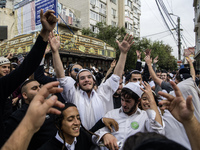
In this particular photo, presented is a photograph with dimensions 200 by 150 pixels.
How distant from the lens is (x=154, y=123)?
177 cm

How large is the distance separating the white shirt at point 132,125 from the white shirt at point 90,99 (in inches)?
10.6

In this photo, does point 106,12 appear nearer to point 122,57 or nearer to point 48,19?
point 122,57

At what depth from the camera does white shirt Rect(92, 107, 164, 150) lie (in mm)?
1775

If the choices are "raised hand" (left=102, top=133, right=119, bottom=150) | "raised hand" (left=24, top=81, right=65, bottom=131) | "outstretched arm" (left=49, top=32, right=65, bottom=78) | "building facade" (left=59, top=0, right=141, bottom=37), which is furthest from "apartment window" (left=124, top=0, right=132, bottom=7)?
"raised hand" (left=24, top=81, right=65, bottom=131)

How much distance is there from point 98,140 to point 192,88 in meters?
1.29

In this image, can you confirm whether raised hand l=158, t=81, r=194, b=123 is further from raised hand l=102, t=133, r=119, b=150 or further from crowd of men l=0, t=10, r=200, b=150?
raised hand l=102, t=133, r=119, b=150

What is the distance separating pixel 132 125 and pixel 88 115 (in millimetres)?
647

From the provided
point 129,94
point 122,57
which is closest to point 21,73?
point 129,94

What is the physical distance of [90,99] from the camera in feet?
7.95

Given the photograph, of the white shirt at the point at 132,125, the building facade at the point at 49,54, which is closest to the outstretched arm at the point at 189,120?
the white shirt at the point at 132,125

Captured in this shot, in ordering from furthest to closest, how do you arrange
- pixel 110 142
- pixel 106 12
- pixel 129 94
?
pixel 106 12 → pixel 129 94 → pixel 110 142

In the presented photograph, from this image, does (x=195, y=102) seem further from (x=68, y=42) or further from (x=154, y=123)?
(x=68, y=42)

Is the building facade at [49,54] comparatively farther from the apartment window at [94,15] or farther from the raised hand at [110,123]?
the raised hand at [110,123]

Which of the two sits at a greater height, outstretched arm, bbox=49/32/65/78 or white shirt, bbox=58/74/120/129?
outstretched arm, bbox=49/32/65/78
